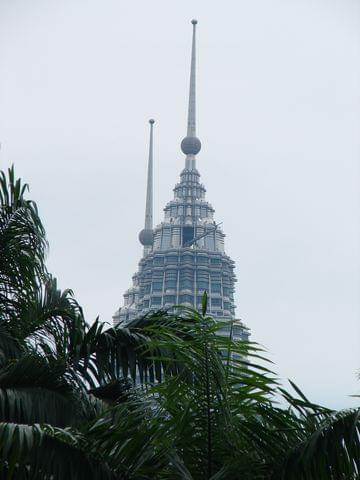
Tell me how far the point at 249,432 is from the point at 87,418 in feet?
5.82

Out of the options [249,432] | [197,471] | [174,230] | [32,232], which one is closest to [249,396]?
[249,432]

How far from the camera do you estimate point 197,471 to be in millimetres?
6402

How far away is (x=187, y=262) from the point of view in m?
134

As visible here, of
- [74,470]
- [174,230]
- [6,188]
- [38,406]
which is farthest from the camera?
[174,230]

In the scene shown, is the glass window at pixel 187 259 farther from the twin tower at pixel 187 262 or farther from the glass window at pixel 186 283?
the glass window at pixel 186 283

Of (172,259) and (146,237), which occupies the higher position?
(146,237)

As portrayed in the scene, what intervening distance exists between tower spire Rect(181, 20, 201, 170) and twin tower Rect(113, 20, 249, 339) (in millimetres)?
1348

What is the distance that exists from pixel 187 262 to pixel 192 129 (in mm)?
29989

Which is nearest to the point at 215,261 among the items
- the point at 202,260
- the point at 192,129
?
the point at 202,260

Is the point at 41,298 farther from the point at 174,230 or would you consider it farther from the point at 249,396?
the point at 174,230

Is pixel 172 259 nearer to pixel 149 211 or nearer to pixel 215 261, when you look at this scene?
pixel 215 261

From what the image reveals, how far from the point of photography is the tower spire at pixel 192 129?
148750mm

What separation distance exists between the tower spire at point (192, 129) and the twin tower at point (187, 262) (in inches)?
53.1

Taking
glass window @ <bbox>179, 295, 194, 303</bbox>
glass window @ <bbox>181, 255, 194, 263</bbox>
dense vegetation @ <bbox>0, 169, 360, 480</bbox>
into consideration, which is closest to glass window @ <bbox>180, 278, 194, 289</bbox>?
glass window @ <bbox>179, 295, 194, 303</bbox>
